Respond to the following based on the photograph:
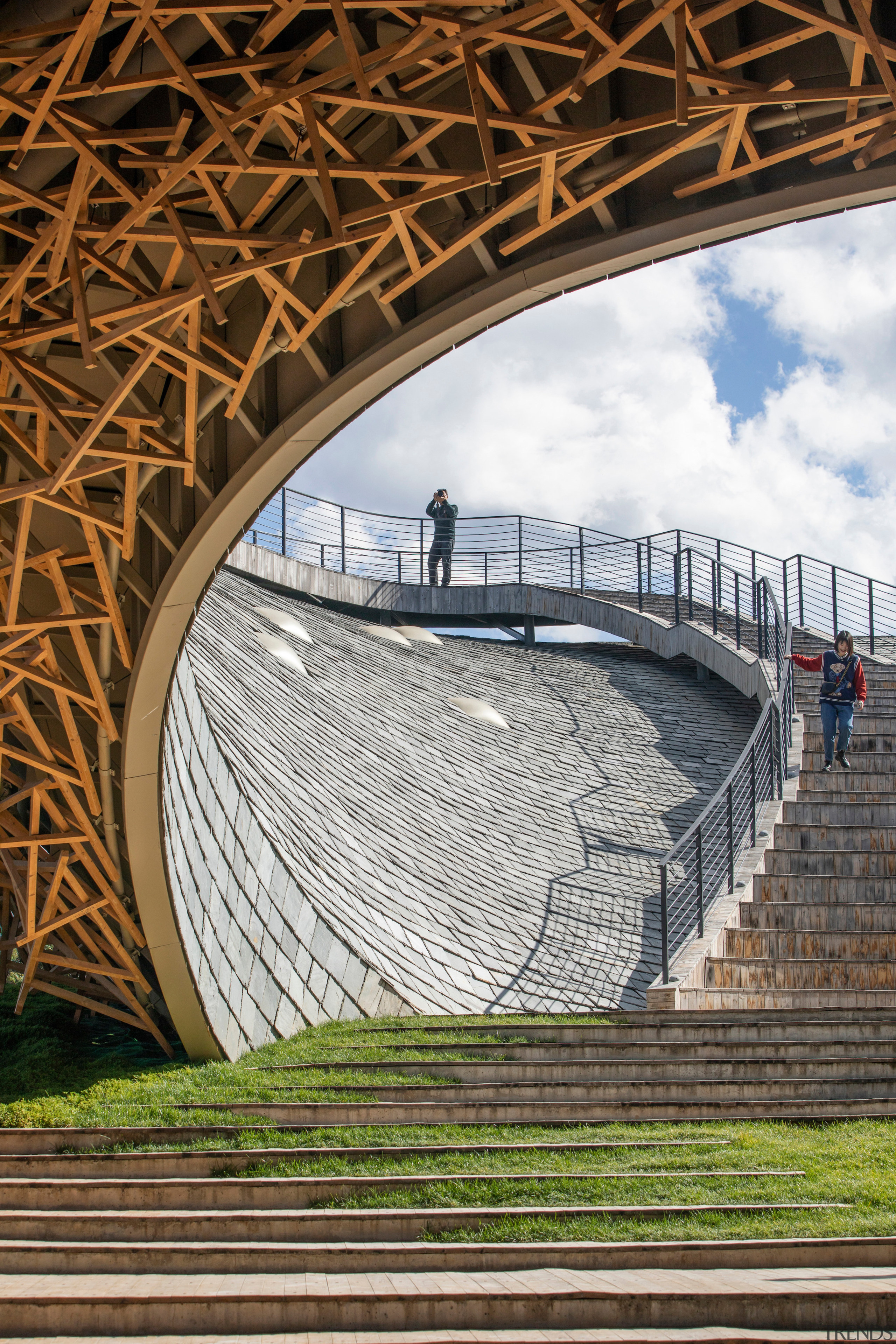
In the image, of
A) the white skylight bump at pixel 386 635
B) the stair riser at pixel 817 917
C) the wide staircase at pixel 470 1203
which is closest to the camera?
the wide staircase at pixel 470 1203

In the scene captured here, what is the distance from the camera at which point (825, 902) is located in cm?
1174

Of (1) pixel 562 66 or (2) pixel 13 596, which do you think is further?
(2) pixel 13 596

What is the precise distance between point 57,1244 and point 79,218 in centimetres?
462

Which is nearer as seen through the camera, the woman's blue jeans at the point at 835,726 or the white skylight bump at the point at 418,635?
the woman's blue jeans at the point at 835,726

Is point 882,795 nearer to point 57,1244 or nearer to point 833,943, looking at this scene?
point 833,943

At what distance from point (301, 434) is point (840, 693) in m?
8.28

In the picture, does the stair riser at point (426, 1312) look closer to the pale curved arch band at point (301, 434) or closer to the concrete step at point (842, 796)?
the pale curved arch band at point (301, 434)

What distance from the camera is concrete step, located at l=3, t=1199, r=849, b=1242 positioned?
5418mm

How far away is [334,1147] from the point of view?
6617 millimetres

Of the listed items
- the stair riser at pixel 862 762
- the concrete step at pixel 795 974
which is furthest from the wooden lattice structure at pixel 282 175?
the stair riser at pixel 862 762

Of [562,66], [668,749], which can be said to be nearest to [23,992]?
[562,66]

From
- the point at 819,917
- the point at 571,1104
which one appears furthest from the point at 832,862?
the point at 571,1104

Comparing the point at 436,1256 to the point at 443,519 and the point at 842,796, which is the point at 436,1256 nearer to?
the point at 842,796

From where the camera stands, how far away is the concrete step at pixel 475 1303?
433 centimetres
